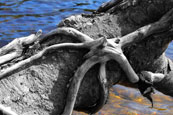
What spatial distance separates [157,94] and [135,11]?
279cm

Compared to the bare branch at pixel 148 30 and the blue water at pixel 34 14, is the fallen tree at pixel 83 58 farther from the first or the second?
the blue water at pixel 34 14

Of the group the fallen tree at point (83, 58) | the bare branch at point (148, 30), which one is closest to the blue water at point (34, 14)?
the fallen tree at point (83, 58)

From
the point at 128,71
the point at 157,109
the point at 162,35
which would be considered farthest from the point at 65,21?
the point at 157,109

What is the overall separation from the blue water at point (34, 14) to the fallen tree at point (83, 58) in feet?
14.0

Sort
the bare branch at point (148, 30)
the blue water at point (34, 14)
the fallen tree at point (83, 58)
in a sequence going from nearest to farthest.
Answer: the fallen tree at point (83, 58) → the bare branch at point (148, 30) → the blue water at point (34, 14)

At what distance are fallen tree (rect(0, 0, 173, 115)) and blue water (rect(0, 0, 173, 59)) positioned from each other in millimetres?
4261

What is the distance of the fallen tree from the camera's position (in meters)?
1.80

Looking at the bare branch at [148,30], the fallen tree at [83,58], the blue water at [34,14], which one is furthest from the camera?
the blue water at [34,14]

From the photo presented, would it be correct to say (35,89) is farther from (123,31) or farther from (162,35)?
(162,35)

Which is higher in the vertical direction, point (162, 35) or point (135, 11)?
point (135, 11)

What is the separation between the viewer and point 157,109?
3.96 m

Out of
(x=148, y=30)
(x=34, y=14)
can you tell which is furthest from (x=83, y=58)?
(x=34, y=14)

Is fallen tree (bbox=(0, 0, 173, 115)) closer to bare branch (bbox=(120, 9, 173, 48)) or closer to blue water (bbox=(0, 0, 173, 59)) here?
bare branch (bbox=(120, 9, 173, 48))

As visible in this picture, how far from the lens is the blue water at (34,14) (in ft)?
21.1
